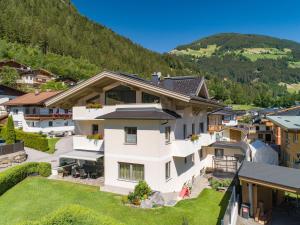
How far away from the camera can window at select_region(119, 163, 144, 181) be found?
20828 mm

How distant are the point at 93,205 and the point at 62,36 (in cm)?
15736

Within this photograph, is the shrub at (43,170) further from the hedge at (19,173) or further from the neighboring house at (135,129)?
the neighboring house at (135,129)

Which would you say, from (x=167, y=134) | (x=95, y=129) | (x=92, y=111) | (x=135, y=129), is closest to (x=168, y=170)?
(x=167, y=134)

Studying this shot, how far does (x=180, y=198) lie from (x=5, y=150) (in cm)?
2174

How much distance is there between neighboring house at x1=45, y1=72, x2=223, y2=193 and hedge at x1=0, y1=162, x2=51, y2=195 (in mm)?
3625

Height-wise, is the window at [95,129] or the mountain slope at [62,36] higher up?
the mountain slope at [62,36]

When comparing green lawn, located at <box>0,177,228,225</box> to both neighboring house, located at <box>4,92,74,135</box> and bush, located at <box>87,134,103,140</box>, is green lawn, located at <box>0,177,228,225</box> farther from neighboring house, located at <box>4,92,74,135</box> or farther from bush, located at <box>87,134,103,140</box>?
neighboring house, located at <box>4,92,74,135</box>

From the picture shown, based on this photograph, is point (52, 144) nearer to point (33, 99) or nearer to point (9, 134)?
point (9, 134)

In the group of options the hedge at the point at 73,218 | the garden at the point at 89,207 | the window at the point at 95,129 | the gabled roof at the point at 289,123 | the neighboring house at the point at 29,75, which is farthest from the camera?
the neighboring house at the point at 29,75

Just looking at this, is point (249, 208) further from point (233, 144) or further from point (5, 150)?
point (5, 150)

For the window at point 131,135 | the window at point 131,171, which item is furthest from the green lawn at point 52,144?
the window at point 131,135

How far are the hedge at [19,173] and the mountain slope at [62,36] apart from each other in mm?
114816

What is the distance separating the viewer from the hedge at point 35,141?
38594 mm

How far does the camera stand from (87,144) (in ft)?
82.4
